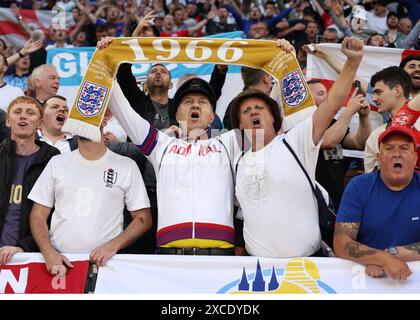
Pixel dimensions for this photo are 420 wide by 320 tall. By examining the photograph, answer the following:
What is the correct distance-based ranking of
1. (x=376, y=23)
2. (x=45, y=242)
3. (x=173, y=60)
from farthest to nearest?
(x=376, y=23)
(x=173, y=60)
(x=45, y=242)

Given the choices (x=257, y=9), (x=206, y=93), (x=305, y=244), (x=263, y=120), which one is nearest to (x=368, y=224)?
(x=305, y=244)

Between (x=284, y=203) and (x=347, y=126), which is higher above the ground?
(x=347, y=126)

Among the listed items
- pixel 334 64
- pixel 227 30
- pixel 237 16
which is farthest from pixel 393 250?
pixel 237 16

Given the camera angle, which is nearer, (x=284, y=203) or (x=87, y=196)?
(x=284, y=203)

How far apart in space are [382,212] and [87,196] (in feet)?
6.70

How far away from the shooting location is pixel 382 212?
15.0 ft

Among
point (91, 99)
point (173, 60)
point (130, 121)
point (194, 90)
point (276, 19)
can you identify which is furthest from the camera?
point (276, 19)

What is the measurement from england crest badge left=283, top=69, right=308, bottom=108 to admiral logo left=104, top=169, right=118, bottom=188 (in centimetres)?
138

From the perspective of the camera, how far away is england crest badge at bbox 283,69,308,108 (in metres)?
5.17

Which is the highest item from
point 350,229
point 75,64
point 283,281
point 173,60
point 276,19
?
point 276,19

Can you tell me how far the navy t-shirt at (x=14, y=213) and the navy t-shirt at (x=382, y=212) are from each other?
7.56 feet

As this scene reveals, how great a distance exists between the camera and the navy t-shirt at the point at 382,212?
4523mm

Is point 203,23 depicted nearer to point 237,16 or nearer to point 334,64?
point 237,16

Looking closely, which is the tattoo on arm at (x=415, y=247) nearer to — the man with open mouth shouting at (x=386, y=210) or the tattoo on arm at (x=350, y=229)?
the man with open mouth shouting at (x=386, y=210)
